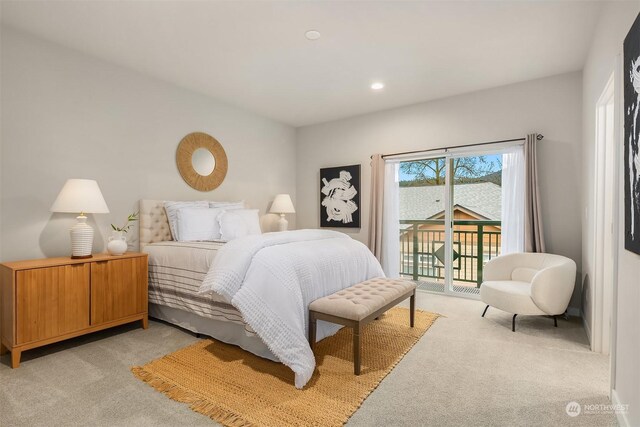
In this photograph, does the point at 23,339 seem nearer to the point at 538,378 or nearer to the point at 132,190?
the point at 132,190

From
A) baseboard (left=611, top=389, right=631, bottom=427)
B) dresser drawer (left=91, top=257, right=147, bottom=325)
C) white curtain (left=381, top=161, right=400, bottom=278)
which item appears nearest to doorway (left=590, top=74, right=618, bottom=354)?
baseboard (left=611, top=389, right=631, bottom=427)

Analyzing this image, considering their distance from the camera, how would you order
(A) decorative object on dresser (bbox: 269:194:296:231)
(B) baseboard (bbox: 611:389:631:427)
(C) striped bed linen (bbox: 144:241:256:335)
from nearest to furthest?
→ (B) baseboard (bbox: 611:389:631:427) < (C) striped bed linen (bbox: 144:241:256:335) < (A) decorative object on dresser (bbox: 269:194:296:231)

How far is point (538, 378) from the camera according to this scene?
2.06 metres

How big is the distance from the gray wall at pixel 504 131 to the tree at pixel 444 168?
24 centimetres

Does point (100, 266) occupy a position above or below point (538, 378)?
above

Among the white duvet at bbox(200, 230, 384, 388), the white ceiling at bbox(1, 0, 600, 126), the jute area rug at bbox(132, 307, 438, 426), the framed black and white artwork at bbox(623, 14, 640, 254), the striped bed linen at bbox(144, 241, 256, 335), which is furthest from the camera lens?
the striped bed linen at bbox(144, 241, 256, 335)

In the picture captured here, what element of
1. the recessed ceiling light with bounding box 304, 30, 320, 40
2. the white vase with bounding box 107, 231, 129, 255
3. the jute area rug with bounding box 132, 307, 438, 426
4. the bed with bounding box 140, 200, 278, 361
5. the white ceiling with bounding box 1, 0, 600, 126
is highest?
the white ceiling with bounding box 1, 0, 600, 126

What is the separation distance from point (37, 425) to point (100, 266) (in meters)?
1.26

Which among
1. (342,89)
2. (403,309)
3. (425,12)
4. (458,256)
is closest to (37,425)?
(403,309)

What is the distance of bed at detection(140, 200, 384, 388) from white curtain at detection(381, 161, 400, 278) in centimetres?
144

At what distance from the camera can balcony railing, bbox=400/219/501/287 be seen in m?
4.14

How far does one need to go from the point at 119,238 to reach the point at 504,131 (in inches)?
170

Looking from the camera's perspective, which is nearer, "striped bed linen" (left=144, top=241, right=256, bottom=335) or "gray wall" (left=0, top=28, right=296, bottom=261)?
"striped bed linen" (left=144, top=241, right=256, bottom=335)

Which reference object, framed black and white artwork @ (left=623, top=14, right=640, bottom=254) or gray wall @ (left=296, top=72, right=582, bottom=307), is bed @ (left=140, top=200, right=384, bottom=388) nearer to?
framed black and white artwork @ (left=623, top=14, right=640, bottom=254)
